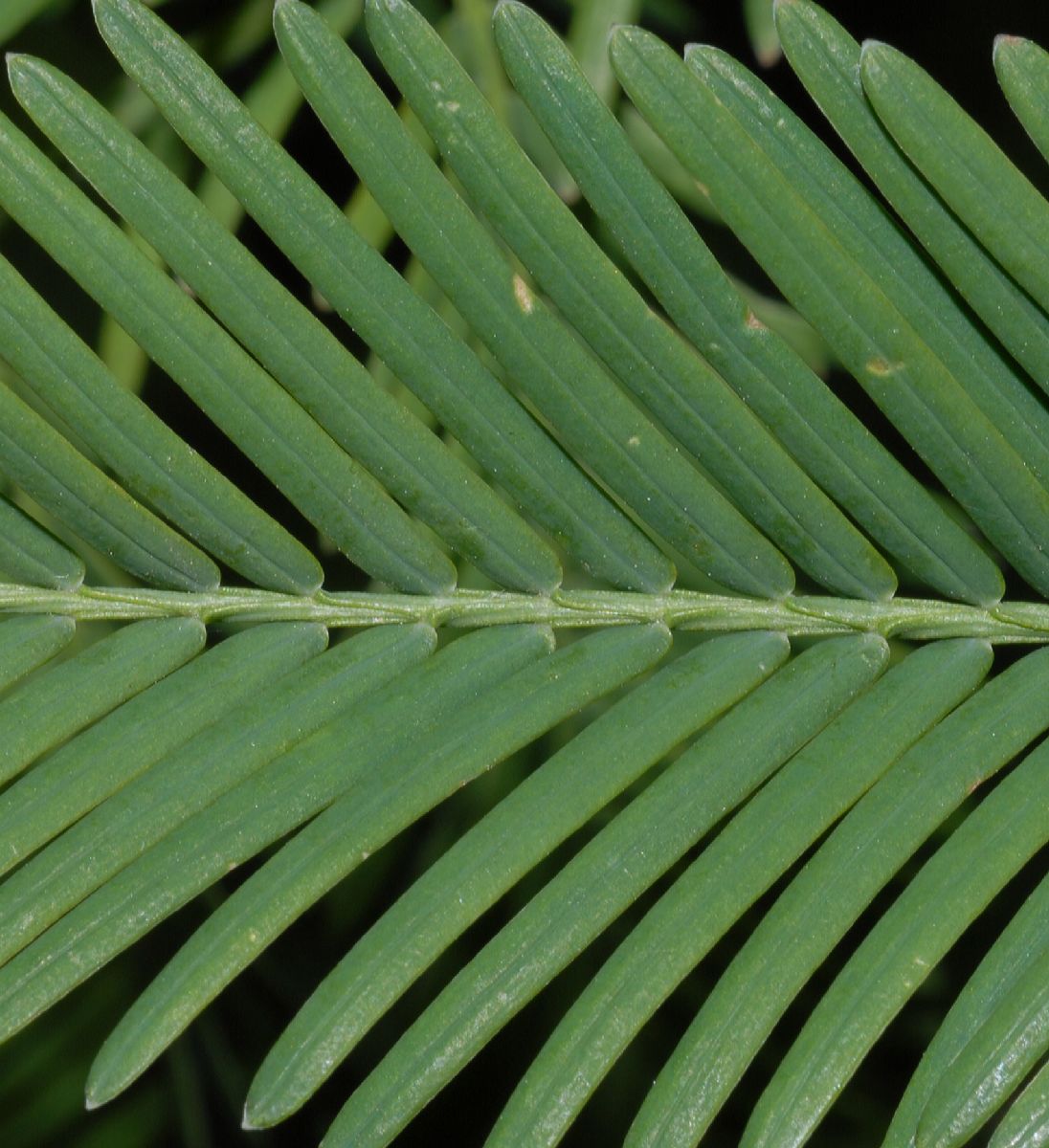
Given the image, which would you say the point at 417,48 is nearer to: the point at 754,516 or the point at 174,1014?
the point at 754,516

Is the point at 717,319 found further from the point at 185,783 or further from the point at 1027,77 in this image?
the point at 185,783

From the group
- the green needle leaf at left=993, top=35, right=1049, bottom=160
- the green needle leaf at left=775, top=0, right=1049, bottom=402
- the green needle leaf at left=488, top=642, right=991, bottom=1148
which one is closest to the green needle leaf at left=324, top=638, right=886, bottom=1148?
the green needle leaf at left=488, top=642, right=991, bottom=1148

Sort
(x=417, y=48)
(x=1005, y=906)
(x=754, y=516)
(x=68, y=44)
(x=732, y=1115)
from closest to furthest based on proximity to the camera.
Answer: (x=417, y=48) < (x=754, y=516) < (x=68, y=44) < (x=1005, y=906) < (x=732, y=1115)

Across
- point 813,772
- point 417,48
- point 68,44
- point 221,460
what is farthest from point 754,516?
point 68,44

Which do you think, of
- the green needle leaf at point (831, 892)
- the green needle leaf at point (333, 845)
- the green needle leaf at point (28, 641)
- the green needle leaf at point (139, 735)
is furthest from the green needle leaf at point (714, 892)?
the green needle leaf at point (28, 641)

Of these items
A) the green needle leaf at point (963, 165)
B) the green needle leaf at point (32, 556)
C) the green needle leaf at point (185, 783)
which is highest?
the green needle leaf at point (963, 165)

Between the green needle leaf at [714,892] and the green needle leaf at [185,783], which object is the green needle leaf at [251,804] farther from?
the green needle leaf at [714,892]

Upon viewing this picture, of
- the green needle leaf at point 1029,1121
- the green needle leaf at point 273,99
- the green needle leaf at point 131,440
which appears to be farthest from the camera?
the green needle leaf at point 273,99

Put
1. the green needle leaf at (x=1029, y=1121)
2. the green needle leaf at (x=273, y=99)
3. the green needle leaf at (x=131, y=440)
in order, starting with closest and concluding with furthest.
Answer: the green needle leaf at (x=1029, y=1121), the green needle leaf at (x=131, y=440), the green needle leaf at (x=273, y=99)
